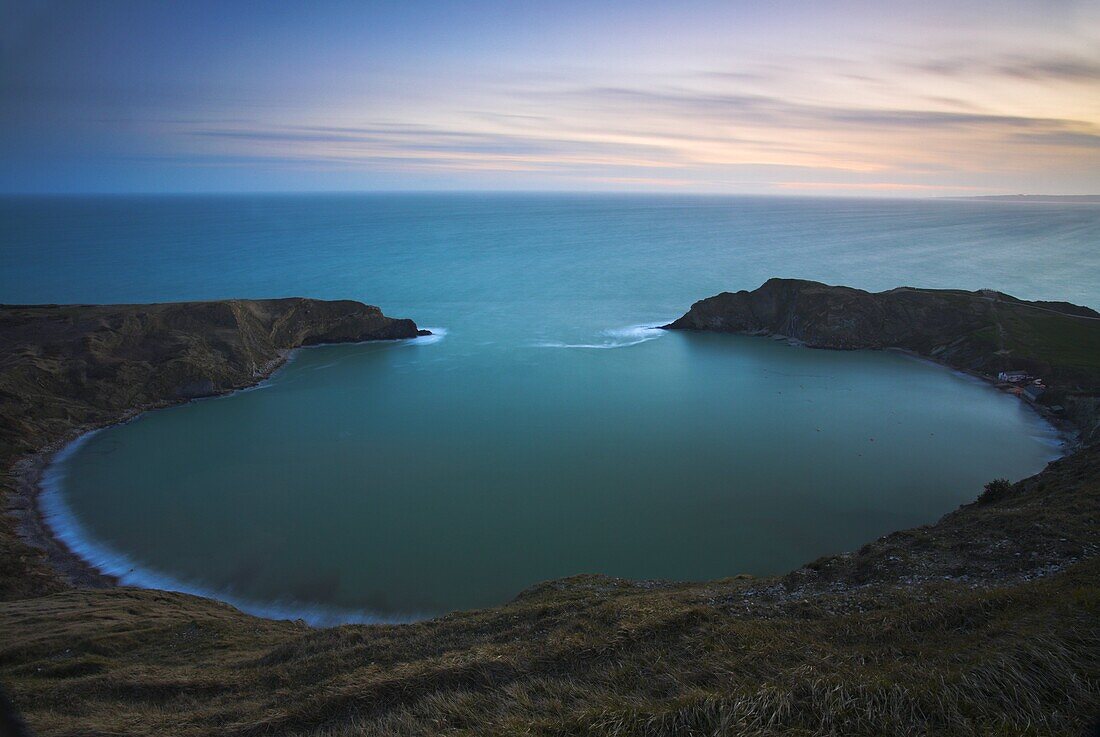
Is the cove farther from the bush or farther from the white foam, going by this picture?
the white foam

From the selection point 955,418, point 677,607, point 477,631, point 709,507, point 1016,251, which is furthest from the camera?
point 1016,251

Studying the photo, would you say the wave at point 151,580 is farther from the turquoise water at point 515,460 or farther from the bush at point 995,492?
the bush at point 995,492

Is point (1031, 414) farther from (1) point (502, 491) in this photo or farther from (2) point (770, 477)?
(1) point (502, 491)

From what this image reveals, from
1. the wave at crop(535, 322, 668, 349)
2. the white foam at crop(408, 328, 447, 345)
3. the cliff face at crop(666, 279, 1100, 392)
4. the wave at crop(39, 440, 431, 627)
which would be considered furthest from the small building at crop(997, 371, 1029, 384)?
the white foam at crop(408, 328, 447, 345)

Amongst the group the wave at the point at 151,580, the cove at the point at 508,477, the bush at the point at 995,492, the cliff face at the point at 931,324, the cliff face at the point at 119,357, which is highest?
the cliff face at the point at 931,324

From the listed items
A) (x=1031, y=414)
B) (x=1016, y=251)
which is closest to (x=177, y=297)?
(x=1031, y=414)

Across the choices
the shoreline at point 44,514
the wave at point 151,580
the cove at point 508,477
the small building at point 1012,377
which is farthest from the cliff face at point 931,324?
the shoreline at point 44,514
